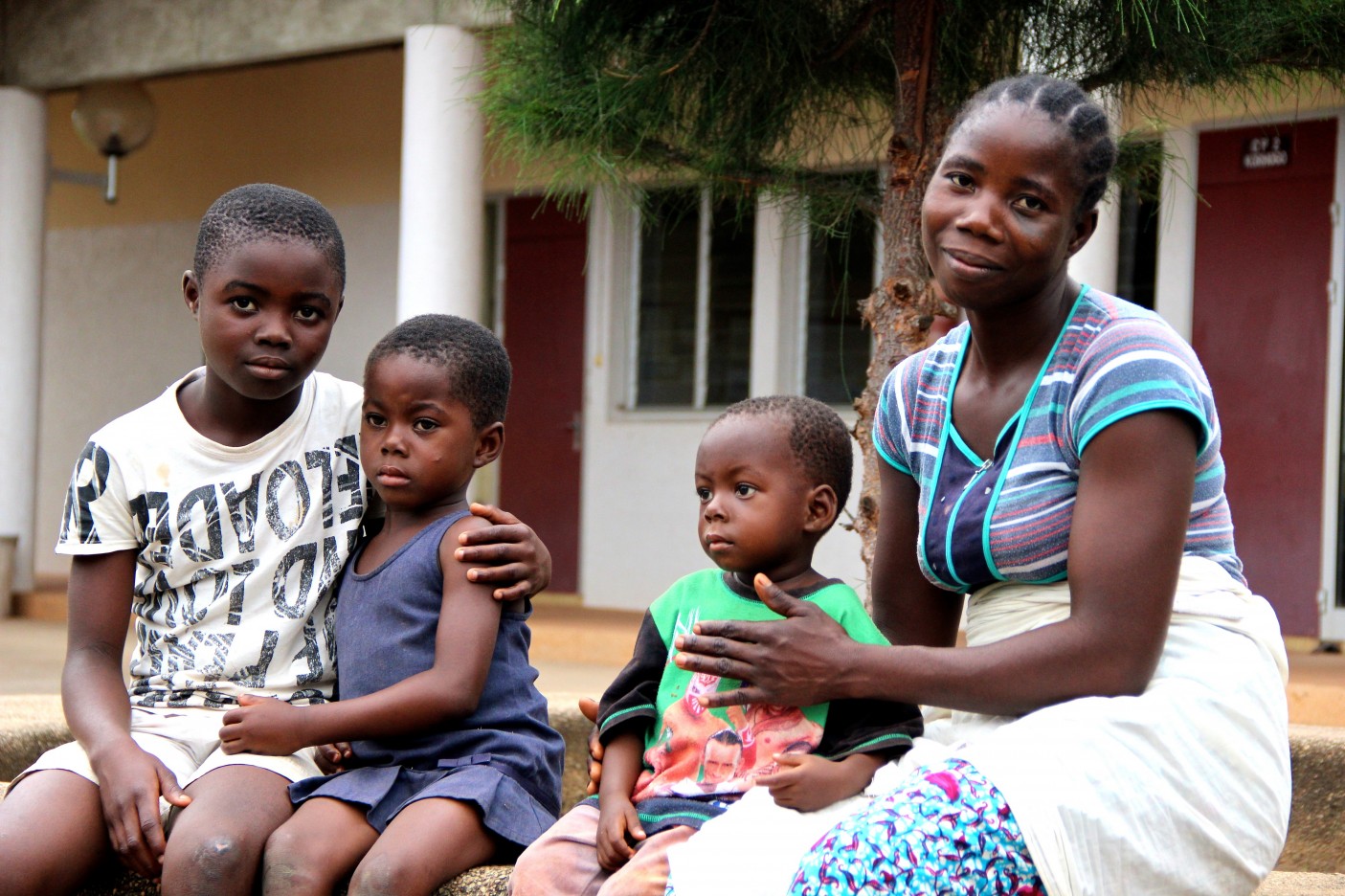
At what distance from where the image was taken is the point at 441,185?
273 inches

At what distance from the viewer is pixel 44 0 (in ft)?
28.5

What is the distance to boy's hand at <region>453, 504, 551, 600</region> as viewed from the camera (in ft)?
7.73

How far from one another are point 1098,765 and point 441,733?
107 cm

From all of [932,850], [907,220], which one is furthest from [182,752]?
[907,220]

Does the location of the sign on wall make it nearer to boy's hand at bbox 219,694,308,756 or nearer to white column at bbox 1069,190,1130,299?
white column at bbox 1069,190,1130,299

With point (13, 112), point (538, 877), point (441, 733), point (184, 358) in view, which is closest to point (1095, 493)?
point (538, 877)

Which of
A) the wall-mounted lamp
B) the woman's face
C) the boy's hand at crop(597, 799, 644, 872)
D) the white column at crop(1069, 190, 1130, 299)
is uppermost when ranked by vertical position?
the wall-mounted lamp

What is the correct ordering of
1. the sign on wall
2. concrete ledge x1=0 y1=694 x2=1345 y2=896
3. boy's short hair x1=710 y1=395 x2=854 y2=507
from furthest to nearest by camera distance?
the sign on wall
concrete ledge x1=0 y1=694 x2=1345 y2=896
boy's short hair x1=710 y1=395 x2=854 y2=507

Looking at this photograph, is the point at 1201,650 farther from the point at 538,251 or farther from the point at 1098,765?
the point at 538,251

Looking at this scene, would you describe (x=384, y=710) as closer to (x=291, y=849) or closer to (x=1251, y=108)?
(x=291, y=849)

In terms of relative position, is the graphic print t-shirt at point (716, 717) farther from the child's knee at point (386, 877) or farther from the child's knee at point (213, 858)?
the child's knee at point (213, 858)

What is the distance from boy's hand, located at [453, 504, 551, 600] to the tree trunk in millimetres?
1076

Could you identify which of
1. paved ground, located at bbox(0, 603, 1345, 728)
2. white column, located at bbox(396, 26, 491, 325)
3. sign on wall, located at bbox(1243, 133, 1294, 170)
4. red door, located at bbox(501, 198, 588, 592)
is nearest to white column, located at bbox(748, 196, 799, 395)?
red door, located at bbox(501, 198, 588, 592)

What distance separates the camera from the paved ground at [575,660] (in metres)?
5.30
